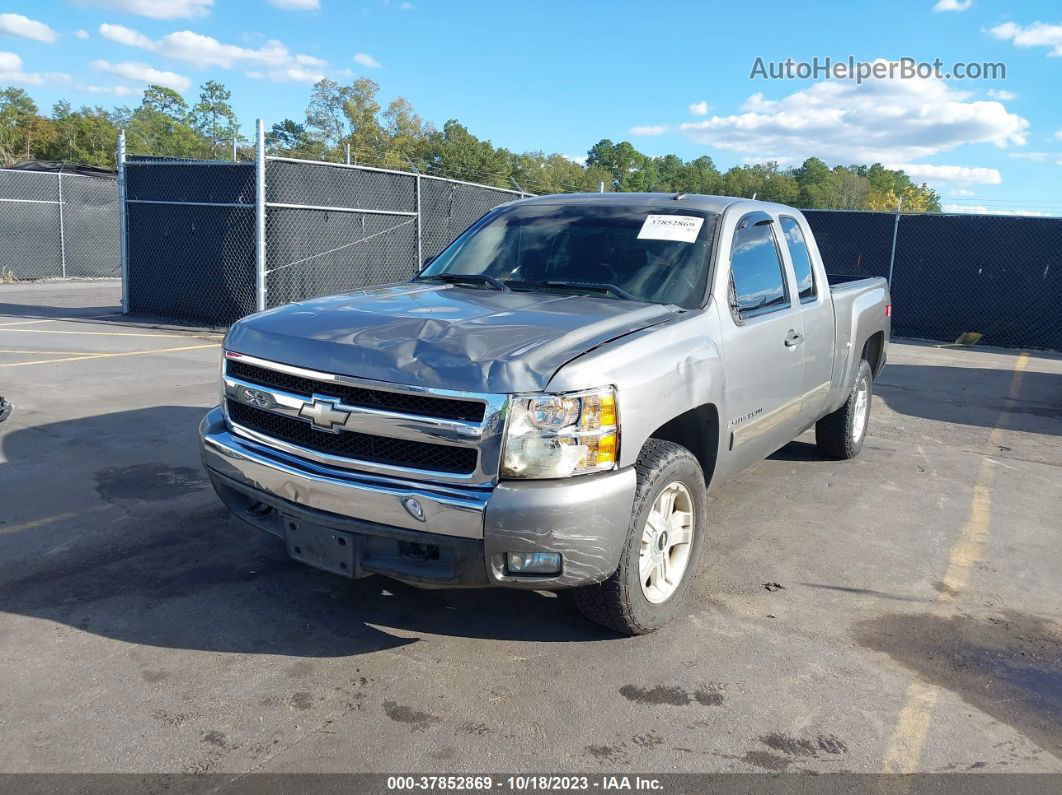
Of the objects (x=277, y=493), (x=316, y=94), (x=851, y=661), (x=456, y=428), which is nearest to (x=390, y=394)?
(x=456, y=428)

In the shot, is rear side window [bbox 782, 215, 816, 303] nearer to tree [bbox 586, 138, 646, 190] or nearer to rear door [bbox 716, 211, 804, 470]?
rear door [bbox 716, 211, 804, 470]

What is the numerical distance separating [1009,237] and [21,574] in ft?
56.1

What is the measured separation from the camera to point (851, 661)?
3.61m

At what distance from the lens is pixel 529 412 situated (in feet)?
10.1

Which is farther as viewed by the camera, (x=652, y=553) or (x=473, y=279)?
(x=473, y=279)

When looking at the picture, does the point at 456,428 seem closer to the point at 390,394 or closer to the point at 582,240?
the point at 390,394

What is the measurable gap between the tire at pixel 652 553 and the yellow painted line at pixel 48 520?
10.1 ft

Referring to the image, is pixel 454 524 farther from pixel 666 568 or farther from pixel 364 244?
pixel 364 244

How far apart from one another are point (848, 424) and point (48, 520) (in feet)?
18.2

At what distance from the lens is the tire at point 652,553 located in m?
3.44

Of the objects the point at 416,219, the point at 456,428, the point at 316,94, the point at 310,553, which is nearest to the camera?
the point at 456,428

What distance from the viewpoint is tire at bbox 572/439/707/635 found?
344cm

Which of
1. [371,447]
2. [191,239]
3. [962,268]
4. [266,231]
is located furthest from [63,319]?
[962,268]

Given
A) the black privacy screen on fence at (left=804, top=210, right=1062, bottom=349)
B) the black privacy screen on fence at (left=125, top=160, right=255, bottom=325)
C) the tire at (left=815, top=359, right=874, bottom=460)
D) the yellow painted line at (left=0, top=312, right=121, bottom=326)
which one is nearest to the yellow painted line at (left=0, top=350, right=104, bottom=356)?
the black privacy screen on fence at (left=125, top=160, right=255, bottom=325)
